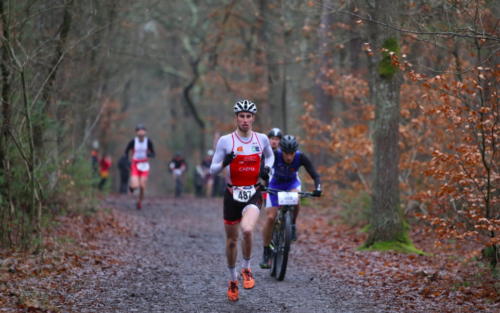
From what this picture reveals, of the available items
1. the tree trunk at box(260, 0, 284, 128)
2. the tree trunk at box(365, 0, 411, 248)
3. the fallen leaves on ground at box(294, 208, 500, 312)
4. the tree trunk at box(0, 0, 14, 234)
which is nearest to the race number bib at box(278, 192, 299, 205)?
the fallen leaves on ground at box(294, 208, 500, 312)

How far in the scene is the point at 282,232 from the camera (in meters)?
8.28

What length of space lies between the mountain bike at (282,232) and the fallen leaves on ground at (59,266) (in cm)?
264

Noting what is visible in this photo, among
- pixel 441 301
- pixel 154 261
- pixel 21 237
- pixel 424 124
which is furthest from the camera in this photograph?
pixel 424 124

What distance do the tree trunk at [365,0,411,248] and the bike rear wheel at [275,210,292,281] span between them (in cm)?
294

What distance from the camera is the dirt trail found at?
21.6ft

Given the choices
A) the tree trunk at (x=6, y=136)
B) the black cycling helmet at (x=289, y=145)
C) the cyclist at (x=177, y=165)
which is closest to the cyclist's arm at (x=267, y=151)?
the black cycling helmet at (x=289, y=145)

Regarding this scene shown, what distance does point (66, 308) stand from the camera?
6.24m

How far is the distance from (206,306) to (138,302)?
2.81 ft

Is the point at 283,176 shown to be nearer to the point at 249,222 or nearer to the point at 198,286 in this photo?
the point at 249,222

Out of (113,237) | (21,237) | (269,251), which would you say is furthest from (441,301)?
(113,237)

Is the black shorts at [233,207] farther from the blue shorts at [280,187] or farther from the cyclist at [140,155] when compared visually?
the cyclist at [140,155]

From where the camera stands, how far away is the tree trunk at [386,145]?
33.3 feet

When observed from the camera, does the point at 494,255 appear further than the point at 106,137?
No

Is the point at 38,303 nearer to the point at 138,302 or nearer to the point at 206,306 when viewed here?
the point at 138,302
